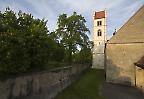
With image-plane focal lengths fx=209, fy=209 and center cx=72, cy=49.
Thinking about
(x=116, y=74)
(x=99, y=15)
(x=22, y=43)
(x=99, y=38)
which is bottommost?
(x=116, y=74)

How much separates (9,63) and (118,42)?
18951 millimetres

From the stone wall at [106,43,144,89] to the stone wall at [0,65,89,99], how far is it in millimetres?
9575

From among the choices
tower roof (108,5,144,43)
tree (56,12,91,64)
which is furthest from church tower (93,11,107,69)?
tower roof (108,5,144,43)

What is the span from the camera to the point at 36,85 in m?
12.5

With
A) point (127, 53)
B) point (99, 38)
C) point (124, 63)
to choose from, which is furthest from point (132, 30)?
point (99, 38)

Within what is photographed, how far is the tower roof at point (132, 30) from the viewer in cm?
2538

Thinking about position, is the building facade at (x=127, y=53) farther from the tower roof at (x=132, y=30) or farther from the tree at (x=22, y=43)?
the tree at (x=22, y=43)

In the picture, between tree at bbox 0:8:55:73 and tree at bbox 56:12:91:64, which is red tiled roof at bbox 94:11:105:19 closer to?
tree at bbox 56:12:91:64

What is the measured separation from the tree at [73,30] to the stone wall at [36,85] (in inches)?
803

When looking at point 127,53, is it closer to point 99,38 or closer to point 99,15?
point 99,38

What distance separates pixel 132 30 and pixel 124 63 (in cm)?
422

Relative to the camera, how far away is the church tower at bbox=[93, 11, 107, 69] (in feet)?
159

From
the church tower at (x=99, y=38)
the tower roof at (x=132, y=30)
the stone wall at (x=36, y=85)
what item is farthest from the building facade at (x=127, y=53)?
the church tower at (x=99, y=38)

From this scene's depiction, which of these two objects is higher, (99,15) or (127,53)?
(99,15)
